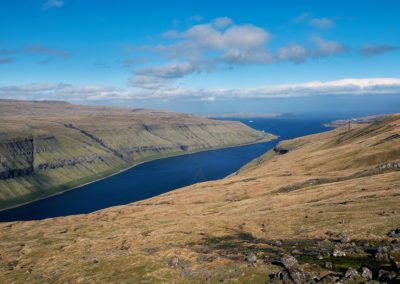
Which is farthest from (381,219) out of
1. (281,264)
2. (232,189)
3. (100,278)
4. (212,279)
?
(232,189)

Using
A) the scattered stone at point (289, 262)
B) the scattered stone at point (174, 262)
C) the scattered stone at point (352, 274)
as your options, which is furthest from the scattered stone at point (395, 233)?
the scattered stone at point (174, 262)

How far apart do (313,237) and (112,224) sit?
222 ft

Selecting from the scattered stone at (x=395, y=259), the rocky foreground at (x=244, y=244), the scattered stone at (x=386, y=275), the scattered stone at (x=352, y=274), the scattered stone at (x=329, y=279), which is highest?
the scattered stone at (x=395, y=259)

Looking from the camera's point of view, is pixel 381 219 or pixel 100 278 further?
pixel 381 219

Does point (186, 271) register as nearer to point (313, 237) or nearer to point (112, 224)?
point (313, 237)

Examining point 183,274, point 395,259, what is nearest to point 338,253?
point 395,259

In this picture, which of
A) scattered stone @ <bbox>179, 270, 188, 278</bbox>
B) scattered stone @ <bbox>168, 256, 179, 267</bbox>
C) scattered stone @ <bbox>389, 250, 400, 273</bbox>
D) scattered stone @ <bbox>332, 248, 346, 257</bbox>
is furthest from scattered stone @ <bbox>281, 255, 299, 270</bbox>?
scattered stone @ <bbox>168, 256, 179, 267</bbox>

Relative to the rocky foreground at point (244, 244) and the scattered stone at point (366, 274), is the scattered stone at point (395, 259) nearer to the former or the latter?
the rocky foreground at point (244, 244)

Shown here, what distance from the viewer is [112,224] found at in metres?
94.2

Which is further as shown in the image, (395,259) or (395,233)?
(395,233)

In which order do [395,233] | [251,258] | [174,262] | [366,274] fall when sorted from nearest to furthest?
1. [366,274]
2. [251,258]
3. [395,233]
4. [174,262]

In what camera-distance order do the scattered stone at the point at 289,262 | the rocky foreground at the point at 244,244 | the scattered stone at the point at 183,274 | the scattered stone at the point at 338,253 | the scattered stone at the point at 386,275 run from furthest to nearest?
the scattered stone at the point at 183,274 → the scattered stone at the point at 338,253 → the rocky foreground at the point at 244,244 → the scattered stone at the point at 289,262 → the scattered stone at the point at 386,275

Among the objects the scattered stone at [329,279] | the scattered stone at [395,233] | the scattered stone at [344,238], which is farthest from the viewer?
the scattered stone at [344,238]

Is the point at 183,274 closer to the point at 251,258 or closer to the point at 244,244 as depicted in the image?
the point at 251,258
